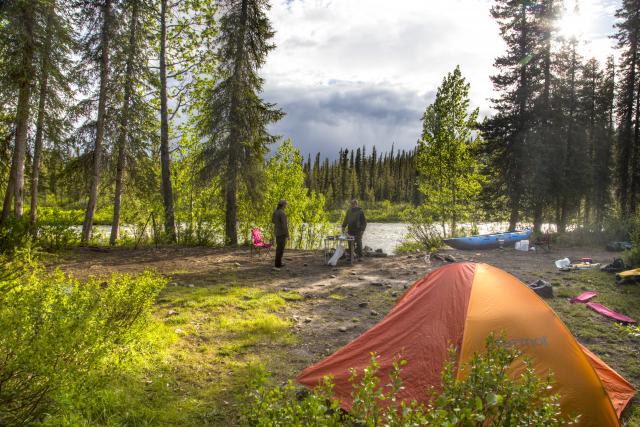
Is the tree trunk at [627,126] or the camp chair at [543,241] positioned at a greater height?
the tree trunk at [627,126]

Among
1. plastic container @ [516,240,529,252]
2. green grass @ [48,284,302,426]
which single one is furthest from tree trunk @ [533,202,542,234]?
green grass @ [48,284,302,426]

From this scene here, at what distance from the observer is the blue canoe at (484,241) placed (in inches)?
669

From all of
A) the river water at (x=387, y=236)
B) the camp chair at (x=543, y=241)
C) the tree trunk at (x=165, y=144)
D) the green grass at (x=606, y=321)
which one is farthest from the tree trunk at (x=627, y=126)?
the tree trunk at (x=165, y=144)

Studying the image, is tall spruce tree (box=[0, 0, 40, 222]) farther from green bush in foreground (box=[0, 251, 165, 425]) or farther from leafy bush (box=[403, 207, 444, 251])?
leafy bush (box=[403, 207, 444, 251])

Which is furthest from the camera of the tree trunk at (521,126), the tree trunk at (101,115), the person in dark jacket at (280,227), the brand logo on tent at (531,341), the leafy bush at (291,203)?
the tree trunk at (521,126)

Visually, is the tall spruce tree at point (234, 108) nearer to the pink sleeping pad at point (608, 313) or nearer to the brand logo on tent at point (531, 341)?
the pink sleeping pad at point (608, 313)

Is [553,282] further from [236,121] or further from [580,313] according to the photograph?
[236,121]

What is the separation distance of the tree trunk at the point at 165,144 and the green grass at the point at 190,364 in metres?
8.13

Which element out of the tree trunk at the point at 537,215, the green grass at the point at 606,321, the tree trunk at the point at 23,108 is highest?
the tree trunk at the point at 23,108

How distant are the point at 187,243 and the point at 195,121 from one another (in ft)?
18.9

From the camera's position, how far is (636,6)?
2464 cm

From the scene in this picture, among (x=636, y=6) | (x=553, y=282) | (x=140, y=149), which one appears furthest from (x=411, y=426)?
(x=636, y=6)

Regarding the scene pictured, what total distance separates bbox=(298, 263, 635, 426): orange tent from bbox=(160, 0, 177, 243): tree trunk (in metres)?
12.8

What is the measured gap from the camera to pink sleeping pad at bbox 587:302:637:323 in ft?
24.5
